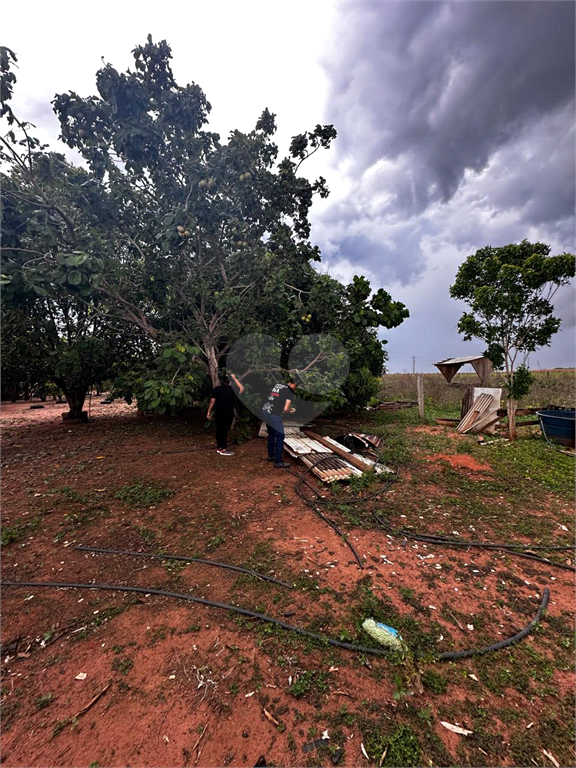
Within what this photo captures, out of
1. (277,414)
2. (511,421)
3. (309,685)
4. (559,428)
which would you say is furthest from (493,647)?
(511,421)

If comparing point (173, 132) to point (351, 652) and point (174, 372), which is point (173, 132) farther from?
point (351, 652)

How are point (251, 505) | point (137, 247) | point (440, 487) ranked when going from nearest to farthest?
point (251, 505) → point (440, 487) → point (137, 247)

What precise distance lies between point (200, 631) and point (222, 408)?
517 cm

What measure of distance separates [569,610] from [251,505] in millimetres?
3766

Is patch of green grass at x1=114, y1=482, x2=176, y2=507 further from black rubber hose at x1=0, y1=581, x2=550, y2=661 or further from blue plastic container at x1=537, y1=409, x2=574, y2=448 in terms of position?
blue plastic container at x1=537, y1=409, x2=574, y2=448

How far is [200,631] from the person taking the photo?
8.26 feet

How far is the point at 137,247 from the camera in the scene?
802 centimetres

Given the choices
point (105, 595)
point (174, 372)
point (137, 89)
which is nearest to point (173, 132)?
point (137, 89)

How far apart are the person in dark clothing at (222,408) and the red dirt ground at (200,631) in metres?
2.43

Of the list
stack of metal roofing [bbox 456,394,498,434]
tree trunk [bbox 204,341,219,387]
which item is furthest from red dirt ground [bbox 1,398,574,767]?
stack of metal roofing [bbox 456,394,498,434]

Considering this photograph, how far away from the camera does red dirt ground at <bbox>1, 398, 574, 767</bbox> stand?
1812 millimetres

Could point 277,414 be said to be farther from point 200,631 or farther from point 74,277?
point 74,277

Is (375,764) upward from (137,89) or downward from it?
downward

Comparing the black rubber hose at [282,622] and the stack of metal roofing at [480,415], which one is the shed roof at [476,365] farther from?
the black rubber hose at [282,622]
